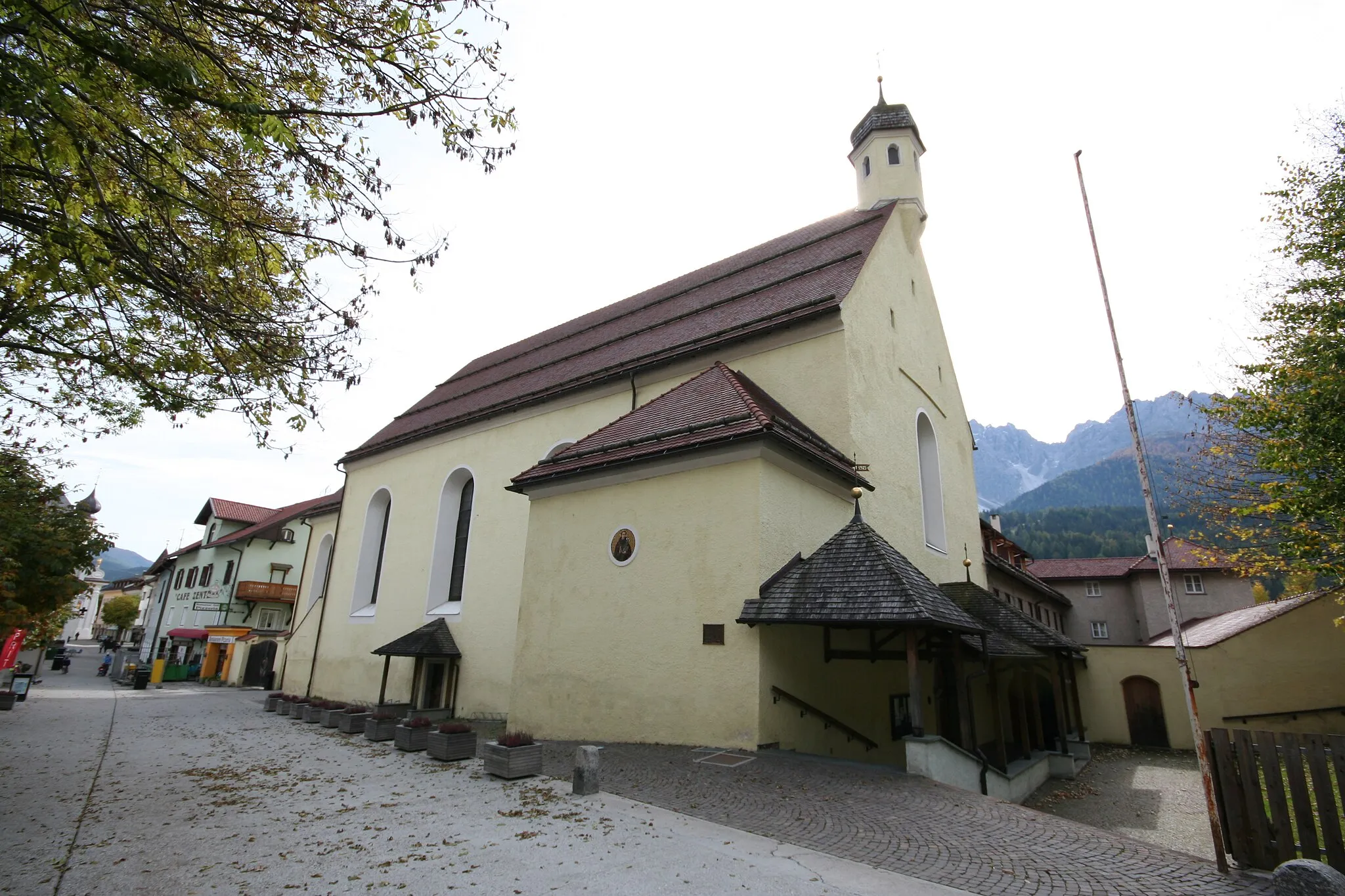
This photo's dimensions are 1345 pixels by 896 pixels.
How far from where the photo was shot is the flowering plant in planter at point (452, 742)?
9922 millimetres

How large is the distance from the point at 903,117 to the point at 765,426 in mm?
14016

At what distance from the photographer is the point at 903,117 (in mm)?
19062

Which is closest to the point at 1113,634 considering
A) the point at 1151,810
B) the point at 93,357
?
the point at 1151,810

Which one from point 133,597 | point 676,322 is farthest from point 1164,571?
point 133,597

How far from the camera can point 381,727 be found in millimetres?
12258

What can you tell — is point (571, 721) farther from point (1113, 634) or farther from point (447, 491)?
point (1113, 634)

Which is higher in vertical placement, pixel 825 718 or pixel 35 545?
pixel 35 545

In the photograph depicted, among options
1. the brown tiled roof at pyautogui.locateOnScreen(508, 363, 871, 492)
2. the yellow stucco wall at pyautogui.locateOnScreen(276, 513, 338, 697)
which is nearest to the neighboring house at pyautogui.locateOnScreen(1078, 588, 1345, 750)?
the brown tiled roof at pyautogui.locateOnScreen(508, 363, 871, 492)

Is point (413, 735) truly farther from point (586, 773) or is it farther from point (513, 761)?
point (586, 773)

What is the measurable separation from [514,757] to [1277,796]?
7.96 metres

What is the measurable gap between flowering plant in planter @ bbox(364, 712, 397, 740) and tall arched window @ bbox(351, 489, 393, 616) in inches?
356

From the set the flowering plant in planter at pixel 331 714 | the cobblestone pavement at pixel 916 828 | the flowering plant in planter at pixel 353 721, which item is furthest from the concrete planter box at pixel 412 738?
the flowering plant in planter at pixel 331 714

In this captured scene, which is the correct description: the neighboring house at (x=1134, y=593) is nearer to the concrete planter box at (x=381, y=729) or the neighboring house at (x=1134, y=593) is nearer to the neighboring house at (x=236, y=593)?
the concrete planter box at (x=381, y=729)

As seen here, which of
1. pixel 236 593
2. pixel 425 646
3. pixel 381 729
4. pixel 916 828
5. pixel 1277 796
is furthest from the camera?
pixel 236 593
